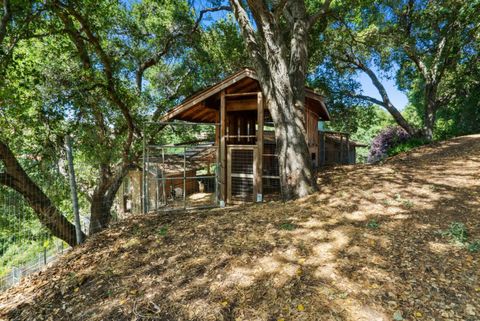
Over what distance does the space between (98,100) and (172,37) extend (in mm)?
4322

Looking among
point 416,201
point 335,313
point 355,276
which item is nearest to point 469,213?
point 416,201

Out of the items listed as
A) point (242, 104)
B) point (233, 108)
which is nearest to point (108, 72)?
point (233, 108)

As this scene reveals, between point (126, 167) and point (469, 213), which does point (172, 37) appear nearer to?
point (126, 167)

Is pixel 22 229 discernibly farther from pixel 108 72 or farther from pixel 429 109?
pixel 429 109

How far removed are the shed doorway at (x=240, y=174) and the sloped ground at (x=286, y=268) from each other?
2.09 metres

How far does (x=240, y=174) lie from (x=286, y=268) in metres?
4.18

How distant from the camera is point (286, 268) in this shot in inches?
113

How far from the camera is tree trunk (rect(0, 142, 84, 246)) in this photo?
6043 mm

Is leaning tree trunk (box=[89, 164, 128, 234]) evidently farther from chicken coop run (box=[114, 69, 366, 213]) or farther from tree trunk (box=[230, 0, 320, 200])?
tree trunk (box=[230, 0, 320, 200])

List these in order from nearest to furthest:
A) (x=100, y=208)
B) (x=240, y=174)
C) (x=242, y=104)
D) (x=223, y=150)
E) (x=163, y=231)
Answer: (x=163, y=231) < (x=223, y=150) < (x=240, y=174) < (x=242, y=104) < (x=100, y=208)

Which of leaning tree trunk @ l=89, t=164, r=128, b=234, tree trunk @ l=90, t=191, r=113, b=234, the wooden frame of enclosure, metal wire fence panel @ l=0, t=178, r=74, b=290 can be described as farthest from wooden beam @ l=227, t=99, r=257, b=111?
tree trunk @ l=90, t=191, r=113, b=234

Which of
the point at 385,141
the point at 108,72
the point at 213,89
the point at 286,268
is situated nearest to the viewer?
the point at 286,268

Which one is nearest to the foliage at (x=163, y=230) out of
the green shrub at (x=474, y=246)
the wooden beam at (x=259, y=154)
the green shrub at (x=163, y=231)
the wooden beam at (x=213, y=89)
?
the green shrub at (x=163, y=231)

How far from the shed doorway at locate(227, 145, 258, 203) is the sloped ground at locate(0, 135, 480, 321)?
82.3 inches
